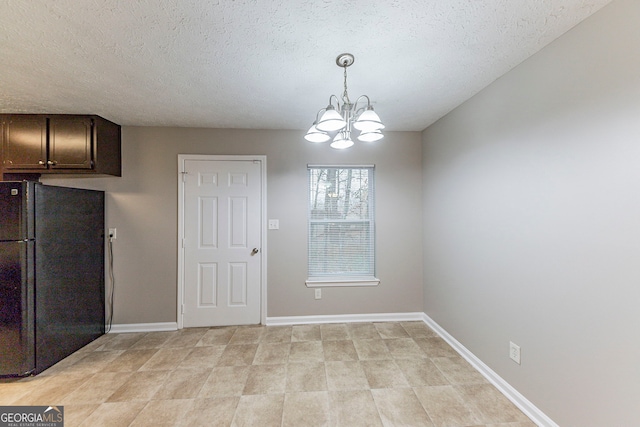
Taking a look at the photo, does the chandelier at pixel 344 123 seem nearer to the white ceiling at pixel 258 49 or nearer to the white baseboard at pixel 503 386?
the white ceiling at pixel 258 49

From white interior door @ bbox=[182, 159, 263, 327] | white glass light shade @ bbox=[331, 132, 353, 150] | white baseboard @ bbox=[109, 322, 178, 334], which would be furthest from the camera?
white interior door @ bbox=[182, 159, 263, 327]

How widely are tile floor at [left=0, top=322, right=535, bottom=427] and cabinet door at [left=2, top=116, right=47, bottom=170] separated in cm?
199

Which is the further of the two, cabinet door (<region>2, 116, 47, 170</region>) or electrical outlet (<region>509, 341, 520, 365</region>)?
cabinet door (<region>2, 116, 47, 170</region>)

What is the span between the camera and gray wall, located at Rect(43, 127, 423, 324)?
303 cm

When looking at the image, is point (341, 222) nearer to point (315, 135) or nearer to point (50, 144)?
point (315, 135)

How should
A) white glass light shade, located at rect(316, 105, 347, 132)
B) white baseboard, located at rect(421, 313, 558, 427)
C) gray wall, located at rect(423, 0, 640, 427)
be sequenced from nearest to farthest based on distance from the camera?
1. gray wall, located at rect(423, 0, 640, 427)
2. white glass light shade, located at rect(316, 105, 347, 132)
3. white baseboard, located at rect(421, 313, 558, 427)

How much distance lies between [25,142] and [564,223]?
4.64 metres

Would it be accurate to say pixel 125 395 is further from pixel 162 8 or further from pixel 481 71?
pixel 481 71

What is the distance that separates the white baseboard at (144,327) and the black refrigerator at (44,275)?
0.21 meters

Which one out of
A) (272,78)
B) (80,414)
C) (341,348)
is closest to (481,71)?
(272,78)

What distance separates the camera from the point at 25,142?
8.66ft

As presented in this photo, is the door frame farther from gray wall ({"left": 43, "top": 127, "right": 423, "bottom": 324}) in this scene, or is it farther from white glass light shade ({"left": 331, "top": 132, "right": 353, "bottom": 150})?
white glass light shade ({"left": 331, "top": 132, "right": 353, "bottom": 150})
